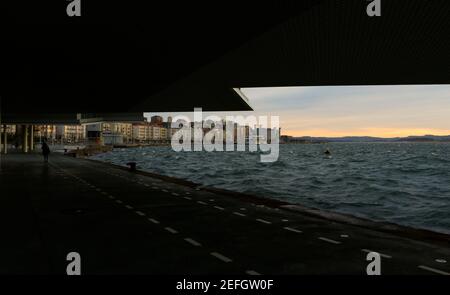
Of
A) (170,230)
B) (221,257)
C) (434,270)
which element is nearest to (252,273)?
(221,257)

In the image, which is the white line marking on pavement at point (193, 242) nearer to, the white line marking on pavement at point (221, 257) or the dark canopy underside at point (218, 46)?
the white line marking on pavement at point (221, 257)

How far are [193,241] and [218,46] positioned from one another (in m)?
10.2

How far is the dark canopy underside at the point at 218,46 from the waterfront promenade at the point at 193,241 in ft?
24.0

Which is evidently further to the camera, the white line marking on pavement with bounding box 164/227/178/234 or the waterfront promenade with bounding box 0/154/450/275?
the white line marking on pavement with bounding box 164/227/178/234

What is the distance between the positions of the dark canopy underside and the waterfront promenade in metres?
7.30

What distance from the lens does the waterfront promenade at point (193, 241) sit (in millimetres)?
9234

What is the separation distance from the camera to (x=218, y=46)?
18562 millimetres

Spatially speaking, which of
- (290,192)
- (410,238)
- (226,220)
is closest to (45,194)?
(226,220)

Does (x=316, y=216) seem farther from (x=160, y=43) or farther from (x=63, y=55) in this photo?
(x=63, y=55)

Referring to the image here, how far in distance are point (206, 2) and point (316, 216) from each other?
29.8ft

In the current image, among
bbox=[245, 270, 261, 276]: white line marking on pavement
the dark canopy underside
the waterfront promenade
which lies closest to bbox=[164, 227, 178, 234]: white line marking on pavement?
the waterfront promenade

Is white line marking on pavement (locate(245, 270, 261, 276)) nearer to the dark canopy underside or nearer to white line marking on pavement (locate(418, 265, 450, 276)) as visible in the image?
white line marking on pavement (locate(418, 265, 450, 276))

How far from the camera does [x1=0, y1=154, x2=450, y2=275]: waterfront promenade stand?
9234mm

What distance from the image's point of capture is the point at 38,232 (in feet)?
41.6
